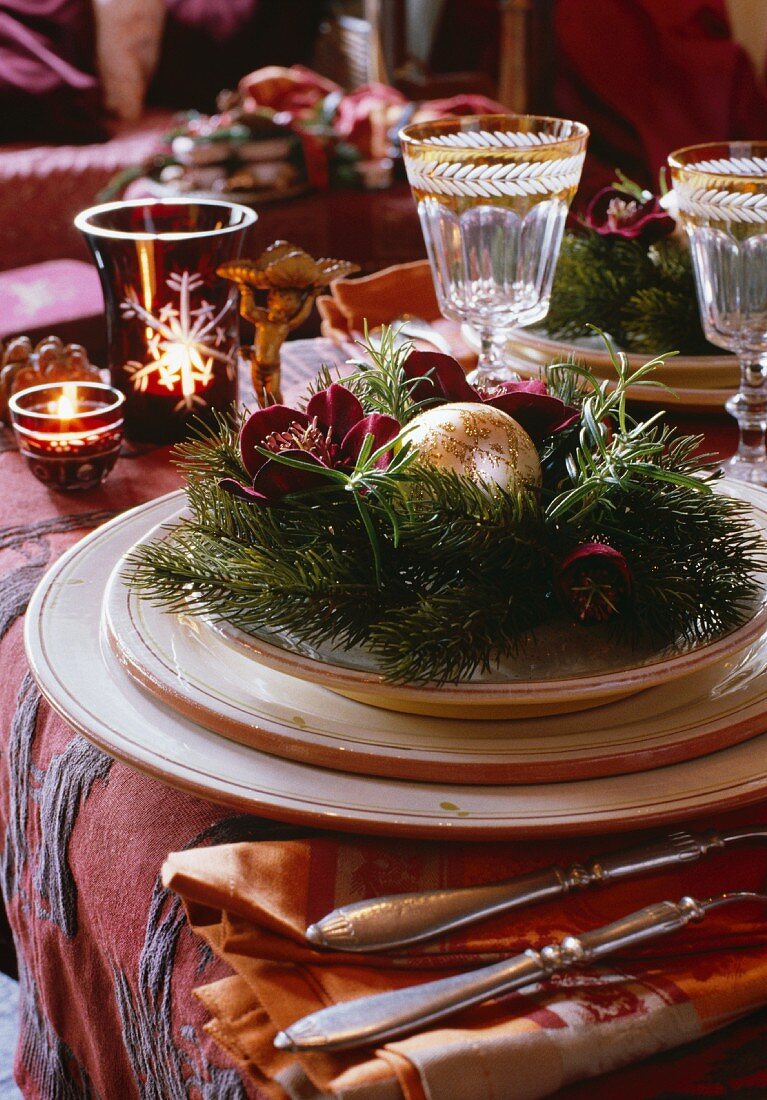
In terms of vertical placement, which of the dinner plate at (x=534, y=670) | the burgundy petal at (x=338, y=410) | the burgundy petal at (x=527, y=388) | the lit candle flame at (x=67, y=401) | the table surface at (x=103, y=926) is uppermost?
the burgundy petal at (x=338, y=410)

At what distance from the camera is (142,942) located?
1.32 ft

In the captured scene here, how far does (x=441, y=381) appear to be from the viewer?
1.70 ft

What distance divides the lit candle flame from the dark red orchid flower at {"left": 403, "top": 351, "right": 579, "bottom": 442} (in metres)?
0.29

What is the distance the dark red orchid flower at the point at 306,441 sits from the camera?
1.40ft

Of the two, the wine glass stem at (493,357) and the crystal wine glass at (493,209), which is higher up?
the crystal wine glass at (493,209)

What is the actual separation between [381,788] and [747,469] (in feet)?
1.24

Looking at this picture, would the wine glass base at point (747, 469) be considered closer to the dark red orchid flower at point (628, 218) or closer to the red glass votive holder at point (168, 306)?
the dark red orchid flower at point (628, 218)

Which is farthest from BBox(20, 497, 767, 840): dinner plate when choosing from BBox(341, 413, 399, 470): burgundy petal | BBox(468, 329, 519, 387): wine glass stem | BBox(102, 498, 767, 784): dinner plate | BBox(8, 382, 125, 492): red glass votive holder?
BBox(468, 329, 519, 387): wine glass stem

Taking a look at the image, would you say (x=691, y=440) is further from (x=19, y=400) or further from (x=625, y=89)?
(x=625, y=89)

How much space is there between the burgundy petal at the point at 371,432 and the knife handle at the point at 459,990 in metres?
0.18

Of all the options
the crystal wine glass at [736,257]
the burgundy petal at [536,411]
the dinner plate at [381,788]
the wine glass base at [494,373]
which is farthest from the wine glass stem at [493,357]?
the dinner plate at [381,788]

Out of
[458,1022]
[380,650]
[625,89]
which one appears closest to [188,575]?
[380,650]

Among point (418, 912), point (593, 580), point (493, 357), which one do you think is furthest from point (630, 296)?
point (418, 912)

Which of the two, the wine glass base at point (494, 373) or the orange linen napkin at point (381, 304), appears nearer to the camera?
the wine glass base at point (494, 373)
